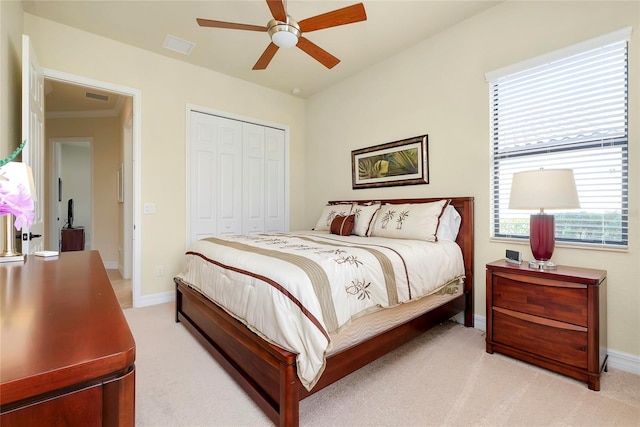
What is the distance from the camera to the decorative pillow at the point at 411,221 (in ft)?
8.74

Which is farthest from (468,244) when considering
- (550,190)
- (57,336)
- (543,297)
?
(57,336)

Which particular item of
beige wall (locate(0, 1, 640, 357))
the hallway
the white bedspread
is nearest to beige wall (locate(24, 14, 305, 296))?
beige wall (locate(0, 1, 640, 357))

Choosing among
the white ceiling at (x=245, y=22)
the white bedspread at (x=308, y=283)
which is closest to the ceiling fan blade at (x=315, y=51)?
the white ceiling at (x=245, y=22)

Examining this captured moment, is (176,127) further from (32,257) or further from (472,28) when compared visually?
(472,28)

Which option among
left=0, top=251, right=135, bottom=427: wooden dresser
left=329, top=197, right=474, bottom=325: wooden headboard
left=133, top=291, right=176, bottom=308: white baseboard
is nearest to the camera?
left=0, top=251, right=135, bottom=427: wooden dresser

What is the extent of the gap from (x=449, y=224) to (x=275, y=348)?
2050mm

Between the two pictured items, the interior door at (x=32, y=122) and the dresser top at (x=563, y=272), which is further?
the interior door at (x=32, y=122)

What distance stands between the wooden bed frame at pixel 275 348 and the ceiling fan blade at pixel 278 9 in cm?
199

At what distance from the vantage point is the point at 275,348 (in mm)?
1460

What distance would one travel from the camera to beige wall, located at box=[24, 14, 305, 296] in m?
3.04

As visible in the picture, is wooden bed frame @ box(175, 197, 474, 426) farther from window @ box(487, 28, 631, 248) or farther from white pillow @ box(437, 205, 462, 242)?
window @ box(487, 28, 631, 248)

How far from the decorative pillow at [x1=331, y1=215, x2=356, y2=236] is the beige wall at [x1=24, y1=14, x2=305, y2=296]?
6.04ft

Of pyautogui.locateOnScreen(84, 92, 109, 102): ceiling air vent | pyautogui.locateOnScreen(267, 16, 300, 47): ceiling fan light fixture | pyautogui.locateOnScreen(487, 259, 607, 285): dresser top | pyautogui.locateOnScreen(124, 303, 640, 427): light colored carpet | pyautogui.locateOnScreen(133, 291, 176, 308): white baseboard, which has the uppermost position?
pyautogui.locateOnScreen(84, 92, 109, 102): ceiling air vent

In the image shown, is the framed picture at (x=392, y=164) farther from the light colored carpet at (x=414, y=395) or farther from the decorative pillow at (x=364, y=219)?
the light colored carpet at (x=414, y=395)
